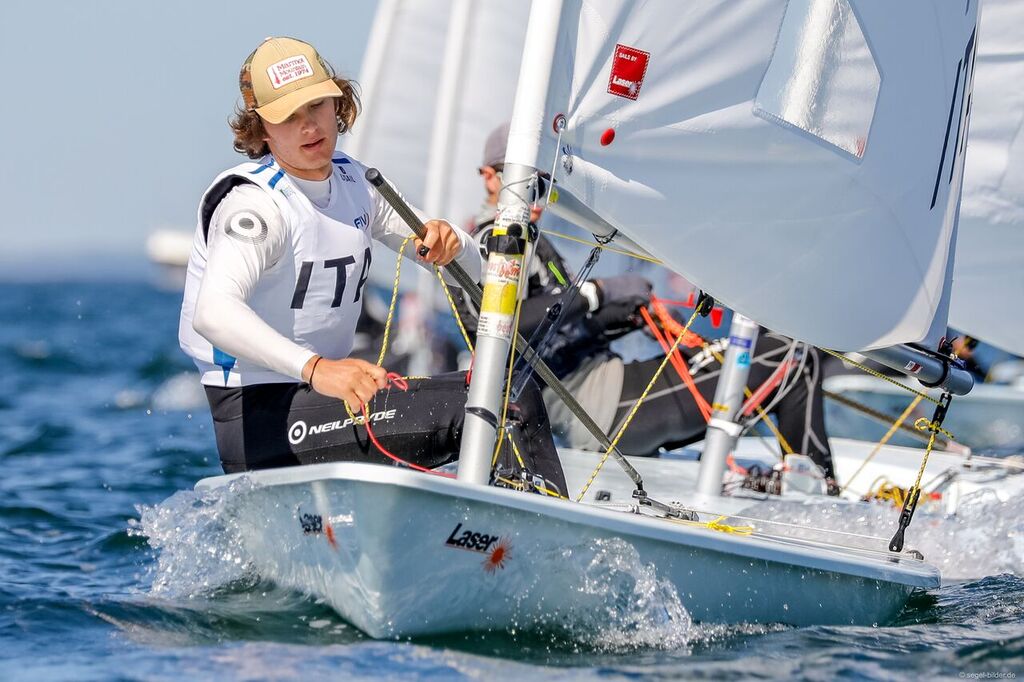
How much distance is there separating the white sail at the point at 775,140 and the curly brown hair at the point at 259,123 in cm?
49

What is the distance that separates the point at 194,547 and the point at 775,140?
178 centimetres

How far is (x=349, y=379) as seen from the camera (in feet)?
8.31

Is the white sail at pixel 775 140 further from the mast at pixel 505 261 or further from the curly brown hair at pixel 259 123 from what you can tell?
the curly brown hair at pixel 259 123

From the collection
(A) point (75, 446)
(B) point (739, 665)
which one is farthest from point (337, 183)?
(A) point (75, 446)

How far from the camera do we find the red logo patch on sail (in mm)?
2969

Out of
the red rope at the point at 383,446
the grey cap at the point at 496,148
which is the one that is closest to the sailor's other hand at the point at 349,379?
the red rope at the point at 383,446

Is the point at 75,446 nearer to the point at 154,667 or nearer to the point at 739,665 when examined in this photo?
the point at 154,667

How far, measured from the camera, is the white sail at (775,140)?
2951 millimetres

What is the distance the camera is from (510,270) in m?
2.84

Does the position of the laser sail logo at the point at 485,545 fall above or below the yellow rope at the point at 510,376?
below

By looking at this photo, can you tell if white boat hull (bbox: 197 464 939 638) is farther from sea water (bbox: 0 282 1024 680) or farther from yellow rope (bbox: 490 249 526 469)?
yellow rope (bbox: 490 249 526 469)

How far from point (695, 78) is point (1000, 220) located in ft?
8.13

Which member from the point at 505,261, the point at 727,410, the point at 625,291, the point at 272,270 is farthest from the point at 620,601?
the point at 625,291

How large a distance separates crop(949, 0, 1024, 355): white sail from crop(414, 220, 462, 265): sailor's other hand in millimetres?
2616
